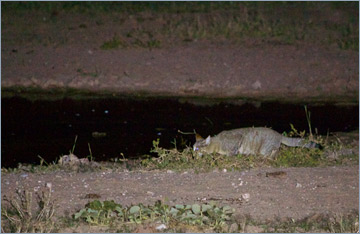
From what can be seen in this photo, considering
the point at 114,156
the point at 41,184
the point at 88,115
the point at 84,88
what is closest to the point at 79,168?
the point at 41,184

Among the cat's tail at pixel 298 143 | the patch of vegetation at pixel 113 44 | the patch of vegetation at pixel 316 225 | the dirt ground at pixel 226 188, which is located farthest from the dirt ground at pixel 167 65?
the patch of vegetation at pixel 316 225

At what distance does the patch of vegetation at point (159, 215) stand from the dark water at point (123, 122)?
3.95 m

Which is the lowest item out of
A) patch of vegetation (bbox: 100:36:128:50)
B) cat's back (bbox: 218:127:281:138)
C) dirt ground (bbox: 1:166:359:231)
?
dirt ground (bbox: 1:166:359:231)

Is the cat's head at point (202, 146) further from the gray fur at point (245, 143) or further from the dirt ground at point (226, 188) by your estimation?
the dirt ground at point (226, 188)

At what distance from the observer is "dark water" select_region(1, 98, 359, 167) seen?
452 inches

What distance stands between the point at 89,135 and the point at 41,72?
495 cm

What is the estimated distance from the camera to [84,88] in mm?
16047

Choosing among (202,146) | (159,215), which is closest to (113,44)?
(202,146)

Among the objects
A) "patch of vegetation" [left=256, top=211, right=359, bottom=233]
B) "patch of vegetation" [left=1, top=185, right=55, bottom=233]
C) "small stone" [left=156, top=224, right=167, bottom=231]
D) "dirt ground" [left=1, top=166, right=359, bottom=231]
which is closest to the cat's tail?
"dirt ground" [left=1, top=166, right=359, bottom=231]

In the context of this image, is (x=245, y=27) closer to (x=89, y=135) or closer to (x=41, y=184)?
(x=89, y=135)

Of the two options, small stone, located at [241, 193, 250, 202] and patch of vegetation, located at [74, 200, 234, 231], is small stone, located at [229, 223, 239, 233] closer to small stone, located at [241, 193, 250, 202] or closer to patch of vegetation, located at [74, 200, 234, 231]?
patch of vegetation, located at [74, 200, 234, 231]

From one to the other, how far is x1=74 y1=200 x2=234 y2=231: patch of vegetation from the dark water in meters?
3.95

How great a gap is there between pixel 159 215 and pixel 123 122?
22.0 feet

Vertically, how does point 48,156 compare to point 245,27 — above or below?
below
